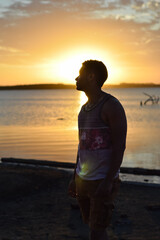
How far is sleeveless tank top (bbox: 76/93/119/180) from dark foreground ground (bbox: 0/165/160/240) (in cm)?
267

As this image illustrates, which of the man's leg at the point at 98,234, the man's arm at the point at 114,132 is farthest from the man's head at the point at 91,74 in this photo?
the man's leg at the point at 98,234

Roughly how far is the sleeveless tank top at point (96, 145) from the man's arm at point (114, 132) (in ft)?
0.24

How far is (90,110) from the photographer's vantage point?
3.42 m

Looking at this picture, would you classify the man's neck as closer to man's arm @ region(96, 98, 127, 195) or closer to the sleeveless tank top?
the sleeveless tank top

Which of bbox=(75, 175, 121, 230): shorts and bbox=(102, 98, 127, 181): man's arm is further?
bbox=(75, 175, 121, 230): shorts

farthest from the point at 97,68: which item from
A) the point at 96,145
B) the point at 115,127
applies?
the point at 96,145

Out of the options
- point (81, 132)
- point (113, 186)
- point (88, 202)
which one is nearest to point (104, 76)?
point (81, 132)

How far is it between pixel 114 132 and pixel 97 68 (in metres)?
0.71

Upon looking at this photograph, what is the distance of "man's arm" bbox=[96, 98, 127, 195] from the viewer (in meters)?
3.22

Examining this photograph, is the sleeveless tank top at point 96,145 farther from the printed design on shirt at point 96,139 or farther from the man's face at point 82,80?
the man's face at point 82,80

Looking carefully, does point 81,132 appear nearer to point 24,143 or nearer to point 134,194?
point 134,194

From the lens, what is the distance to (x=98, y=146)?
133 inches

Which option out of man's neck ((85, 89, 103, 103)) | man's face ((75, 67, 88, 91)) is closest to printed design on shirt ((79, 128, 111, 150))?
man's neck ((85, 89, 103, 103))

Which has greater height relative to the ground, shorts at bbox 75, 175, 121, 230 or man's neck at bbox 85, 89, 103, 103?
man's neck at bbox 85, 89, 103, 103
